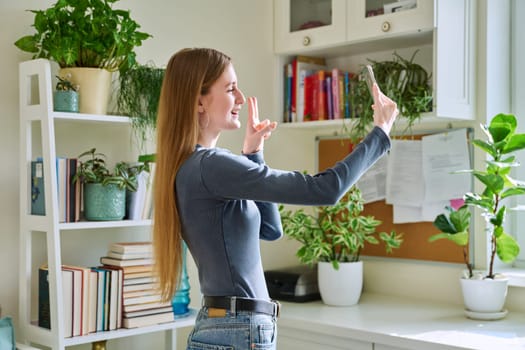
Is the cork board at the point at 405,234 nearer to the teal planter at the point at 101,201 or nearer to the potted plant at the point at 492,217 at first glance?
the potted plant at the point at 492,217

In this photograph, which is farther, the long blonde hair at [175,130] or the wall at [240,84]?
the wall at [240,84]

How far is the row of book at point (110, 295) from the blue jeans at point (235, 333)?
676 millimetres

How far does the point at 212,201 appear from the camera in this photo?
1.53m

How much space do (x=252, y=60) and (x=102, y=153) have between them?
921mm

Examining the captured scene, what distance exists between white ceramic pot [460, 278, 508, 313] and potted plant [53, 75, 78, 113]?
1.57 metres

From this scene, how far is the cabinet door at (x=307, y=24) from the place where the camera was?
296 cm

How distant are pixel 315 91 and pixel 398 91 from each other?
19.2 inches

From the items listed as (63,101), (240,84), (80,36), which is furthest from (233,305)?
(240,84)

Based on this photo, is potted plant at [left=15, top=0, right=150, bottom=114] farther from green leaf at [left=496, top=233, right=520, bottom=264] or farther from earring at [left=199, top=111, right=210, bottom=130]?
green leaf at [left=496, top=233, right=520, bottom=264]

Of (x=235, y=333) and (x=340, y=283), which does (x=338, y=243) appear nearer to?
(x=340, y=283)

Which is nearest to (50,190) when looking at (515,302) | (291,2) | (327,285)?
(327,285)

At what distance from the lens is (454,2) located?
270 centimetres

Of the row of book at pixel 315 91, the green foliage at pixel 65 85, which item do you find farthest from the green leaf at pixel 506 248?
the green foliage at pixel 65 85

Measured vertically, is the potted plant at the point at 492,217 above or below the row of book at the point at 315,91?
below
